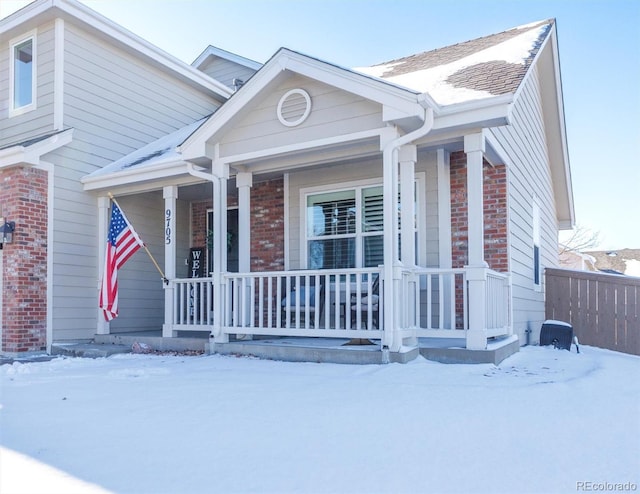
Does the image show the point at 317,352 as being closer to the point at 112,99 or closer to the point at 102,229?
the point at 102,229

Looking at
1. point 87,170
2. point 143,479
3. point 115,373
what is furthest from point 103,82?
point 143,479

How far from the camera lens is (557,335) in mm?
8219

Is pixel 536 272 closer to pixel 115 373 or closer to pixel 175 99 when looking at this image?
pixel 115 373

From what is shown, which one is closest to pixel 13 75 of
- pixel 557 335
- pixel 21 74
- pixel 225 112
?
pixel 21 74

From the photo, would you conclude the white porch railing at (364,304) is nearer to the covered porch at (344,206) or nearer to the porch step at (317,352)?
the covered porch at (344,206)

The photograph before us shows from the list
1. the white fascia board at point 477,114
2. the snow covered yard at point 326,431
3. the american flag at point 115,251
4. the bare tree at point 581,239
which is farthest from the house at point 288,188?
the bare tree at point 581,239

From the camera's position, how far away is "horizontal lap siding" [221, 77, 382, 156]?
20.7 feet

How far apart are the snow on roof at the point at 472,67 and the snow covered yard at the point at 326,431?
3085 mm

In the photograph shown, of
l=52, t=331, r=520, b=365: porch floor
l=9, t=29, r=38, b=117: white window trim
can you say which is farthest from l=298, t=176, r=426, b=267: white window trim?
l=9, t=29, r=38, b=117: white window trim

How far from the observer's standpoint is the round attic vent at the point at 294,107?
6.65m

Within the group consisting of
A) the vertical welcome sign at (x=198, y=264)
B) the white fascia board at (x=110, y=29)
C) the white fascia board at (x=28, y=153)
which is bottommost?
the vertical welcome sign at (x=198, y=264)

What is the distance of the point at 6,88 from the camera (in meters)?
9.95

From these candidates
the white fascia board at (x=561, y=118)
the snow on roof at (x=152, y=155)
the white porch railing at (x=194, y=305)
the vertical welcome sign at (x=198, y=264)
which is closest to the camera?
the white porch railing at (x=194, y=305)

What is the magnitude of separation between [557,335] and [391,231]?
Answer: 3879 mm
